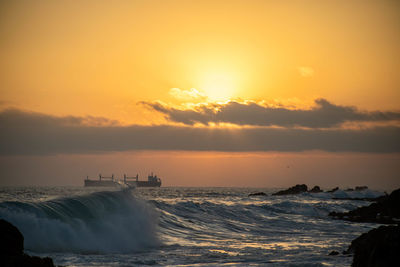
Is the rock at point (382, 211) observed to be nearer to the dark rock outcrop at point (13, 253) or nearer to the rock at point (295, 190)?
the dark rock outcrop at point (13, 253)

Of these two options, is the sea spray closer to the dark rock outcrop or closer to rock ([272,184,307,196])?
the dark rock outcrop

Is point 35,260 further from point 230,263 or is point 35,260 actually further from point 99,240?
point 99,240

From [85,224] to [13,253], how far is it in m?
10.9

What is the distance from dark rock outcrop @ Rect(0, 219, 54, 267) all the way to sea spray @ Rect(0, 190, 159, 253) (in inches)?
250

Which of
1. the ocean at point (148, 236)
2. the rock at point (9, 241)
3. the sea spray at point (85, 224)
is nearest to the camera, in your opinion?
the rock at point (9, 241)

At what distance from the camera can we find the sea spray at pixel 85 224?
1842 cm

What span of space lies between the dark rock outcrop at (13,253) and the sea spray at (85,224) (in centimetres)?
636

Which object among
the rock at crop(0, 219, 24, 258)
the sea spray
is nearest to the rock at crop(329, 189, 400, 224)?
the sea spray

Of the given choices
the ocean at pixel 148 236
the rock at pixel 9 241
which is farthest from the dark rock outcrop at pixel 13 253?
the ocean at pixel 148 236

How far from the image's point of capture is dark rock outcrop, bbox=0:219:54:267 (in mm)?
10062

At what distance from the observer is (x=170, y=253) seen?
57.5 feet

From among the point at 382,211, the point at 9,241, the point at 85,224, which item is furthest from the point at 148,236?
the point at 382,211

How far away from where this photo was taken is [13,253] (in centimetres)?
1066

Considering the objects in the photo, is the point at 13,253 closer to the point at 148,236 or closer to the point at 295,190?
the point at 148,236
